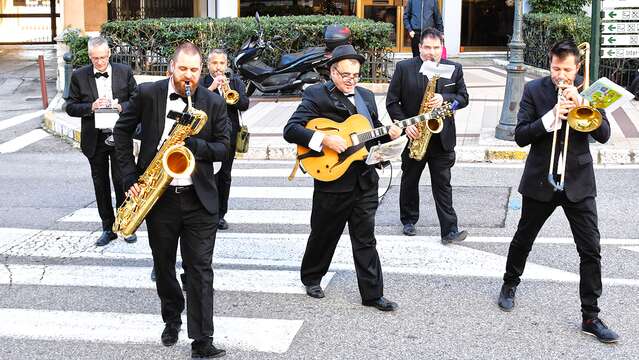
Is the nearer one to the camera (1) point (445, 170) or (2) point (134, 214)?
(2) point (134, 214)

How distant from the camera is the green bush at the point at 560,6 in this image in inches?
842

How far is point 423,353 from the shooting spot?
591cm

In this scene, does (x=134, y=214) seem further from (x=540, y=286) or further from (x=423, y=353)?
(x=540, y=286)

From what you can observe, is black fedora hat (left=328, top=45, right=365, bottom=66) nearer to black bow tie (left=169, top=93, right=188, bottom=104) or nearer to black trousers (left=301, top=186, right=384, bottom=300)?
black trousers (left=301, top=186, right=384, bottom=300)

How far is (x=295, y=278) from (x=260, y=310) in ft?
2.60

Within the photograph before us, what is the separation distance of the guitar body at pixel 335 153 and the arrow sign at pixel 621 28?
7571 millimetres

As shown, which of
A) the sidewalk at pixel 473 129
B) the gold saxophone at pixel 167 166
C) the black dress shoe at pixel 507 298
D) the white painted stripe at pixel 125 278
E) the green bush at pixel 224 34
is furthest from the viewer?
the green bush at pixel 224 34

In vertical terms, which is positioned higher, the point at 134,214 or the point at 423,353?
the point at 134,214

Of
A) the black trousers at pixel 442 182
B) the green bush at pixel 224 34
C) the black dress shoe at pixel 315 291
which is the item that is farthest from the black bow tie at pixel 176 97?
the green bush at pixel 224 34

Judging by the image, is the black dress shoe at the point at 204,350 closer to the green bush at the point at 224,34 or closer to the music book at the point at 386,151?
the music book at the point at 386,151

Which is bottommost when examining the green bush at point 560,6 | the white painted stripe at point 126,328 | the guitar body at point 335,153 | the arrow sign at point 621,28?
the white painted stripe at point 126,328

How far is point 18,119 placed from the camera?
16578 mm

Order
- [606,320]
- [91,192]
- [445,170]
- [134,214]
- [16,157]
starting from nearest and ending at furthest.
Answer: [134,214] < [606,320] < [445,170] < [91,192] < [16,157]

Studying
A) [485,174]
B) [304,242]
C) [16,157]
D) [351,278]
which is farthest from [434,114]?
[16,157]
